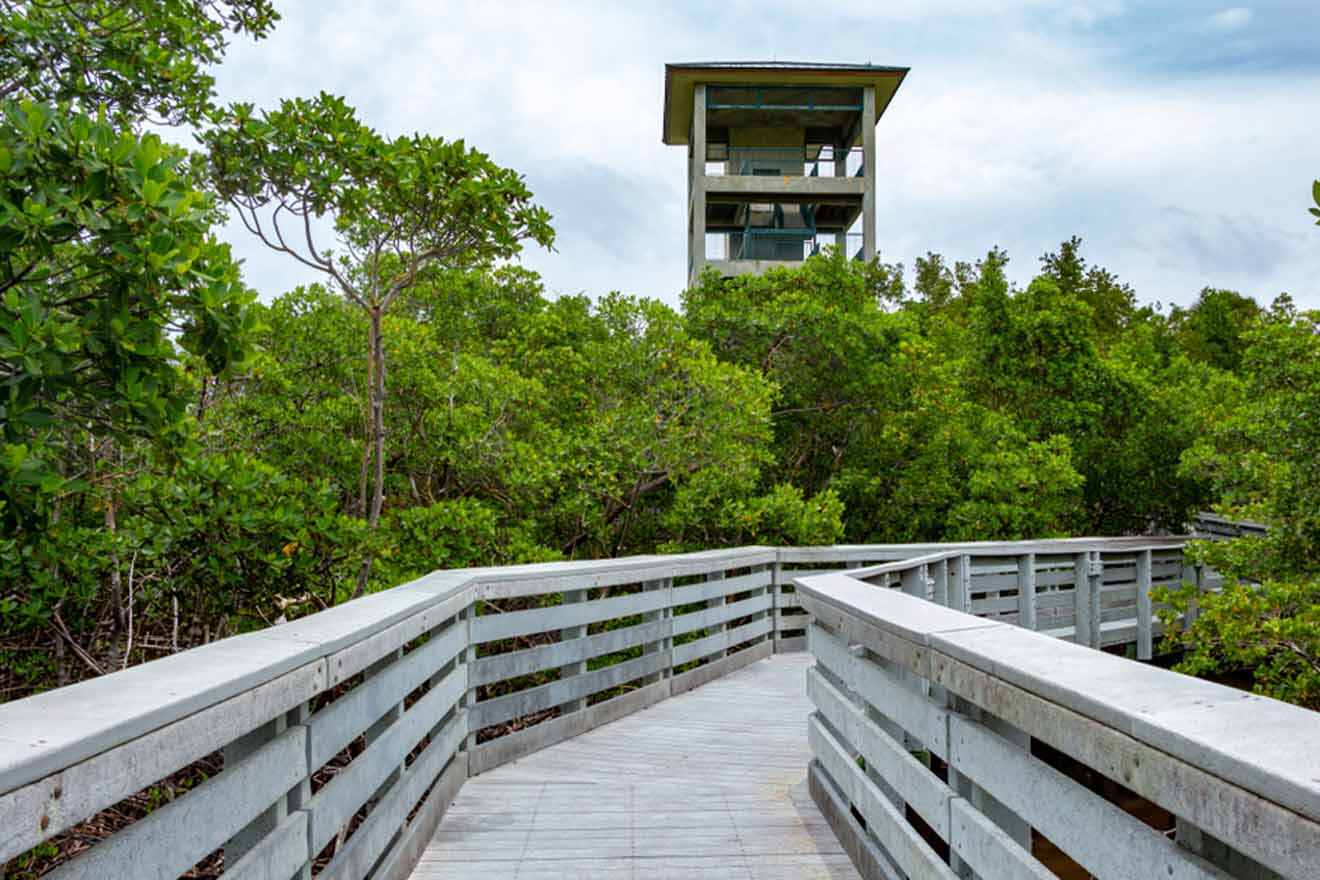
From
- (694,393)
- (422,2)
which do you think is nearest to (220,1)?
(422,2)

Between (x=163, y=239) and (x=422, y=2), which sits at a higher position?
(x=422, y=2)

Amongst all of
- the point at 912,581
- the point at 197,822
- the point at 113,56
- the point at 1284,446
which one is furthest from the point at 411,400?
the point at 197,822

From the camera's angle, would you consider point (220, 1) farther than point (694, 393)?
No

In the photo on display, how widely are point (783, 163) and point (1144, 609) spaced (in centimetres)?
2371

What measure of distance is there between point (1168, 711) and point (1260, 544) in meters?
8.95

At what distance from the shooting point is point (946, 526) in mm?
15914

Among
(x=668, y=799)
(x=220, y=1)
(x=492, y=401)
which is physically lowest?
(x=668, y=799)

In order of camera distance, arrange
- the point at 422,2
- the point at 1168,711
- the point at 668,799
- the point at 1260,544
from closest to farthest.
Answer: the point at 1168,711, the point at 668,799, the point at 1260,544, the point at 422,2

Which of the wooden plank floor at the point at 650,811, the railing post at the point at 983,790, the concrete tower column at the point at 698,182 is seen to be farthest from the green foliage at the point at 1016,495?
the concrete tower column at the point at 698,182

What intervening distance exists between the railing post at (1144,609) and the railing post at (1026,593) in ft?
7.36

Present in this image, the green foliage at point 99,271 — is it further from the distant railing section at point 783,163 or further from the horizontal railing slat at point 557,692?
the distant railing section at point 783,163

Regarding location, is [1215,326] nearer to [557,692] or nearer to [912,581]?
[912,581]

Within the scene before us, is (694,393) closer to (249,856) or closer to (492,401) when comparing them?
(492,401)

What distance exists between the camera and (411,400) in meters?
11.1
